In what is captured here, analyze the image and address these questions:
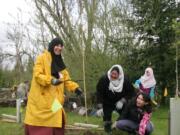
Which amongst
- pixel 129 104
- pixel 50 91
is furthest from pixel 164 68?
pixel 50 91

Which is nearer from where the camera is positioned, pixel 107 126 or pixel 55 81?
pixel 55 81

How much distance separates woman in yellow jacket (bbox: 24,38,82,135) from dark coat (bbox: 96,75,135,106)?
8.31 feet

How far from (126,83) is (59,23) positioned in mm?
14023

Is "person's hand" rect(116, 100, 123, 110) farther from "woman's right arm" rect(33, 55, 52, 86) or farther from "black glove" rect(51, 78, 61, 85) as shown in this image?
"black glove" rect(51, 78, 61, 85)

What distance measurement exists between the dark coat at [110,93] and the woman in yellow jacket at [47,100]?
2533 mm

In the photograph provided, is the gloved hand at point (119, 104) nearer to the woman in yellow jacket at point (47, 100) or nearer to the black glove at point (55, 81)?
the woman in yellow jacket at point (47, 100)

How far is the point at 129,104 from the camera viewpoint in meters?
9.53

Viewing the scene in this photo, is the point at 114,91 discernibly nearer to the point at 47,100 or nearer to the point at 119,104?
the point at 119,104

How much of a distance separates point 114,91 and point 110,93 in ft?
0.41

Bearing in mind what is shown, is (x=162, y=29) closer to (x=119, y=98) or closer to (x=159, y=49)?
(x=159, y=49)

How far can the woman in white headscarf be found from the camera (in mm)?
10336

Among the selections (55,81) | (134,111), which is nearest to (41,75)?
(55,81)

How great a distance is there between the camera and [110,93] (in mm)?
10484

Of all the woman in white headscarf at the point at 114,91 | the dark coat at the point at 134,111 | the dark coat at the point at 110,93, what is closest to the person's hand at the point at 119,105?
the woman in white headscarf at the point at 114,91
